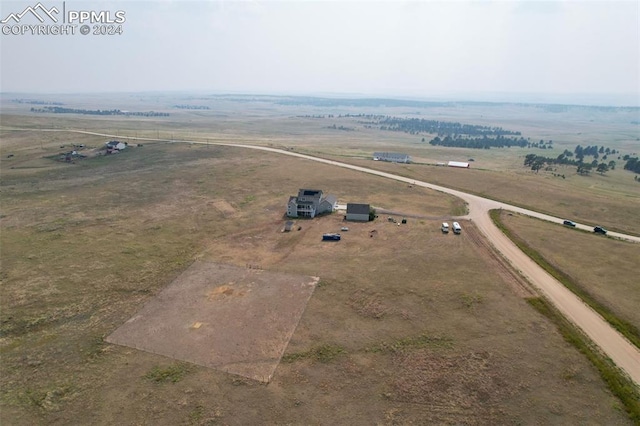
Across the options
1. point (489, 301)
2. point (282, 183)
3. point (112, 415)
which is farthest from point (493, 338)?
point (282, 183)

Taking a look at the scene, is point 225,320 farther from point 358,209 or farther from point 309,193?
point 309,193

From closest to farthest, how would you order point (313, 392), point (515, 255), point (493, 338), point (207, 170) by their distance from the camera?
point (313, 392) → point (493, 338) → point (515, 255) → point (207, 170)

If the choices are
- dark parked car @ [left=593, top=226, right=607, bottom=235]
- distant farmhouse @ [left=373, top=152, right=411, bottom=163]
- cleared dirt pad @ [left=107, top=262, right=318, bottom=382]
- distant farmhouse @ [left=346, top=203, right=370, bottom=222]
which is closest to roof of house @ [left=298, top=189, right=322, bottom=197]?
distant farmhouse @ [left=346, top=203, right=370, bottom=222]

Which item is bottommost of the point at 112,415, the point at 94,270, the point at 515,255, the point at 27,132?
the point at 112,415

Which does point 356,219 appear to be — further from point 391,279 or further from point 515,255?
point 515,255

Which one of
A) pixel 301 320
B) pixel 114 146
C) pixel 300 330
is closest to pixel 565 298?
Result: pixel 301 320

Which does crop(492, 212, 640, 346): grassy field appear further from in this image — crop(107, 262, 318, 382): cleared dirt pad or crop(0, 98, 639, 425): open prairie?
crop(107, 262, 318, 382): cleared dirt pad
